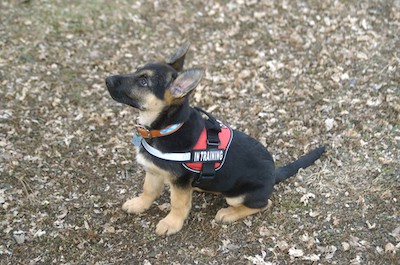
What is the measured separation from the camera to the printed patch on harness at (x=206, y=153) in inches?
210

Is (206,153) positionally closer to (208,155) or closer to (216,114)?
(208,155)

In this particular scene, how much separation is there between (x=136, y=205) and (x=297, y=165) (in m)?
2.25

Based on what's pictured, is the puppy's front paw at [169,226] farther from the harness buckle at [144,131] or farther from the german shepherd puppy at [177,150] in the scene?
the harness buckle at [144,131]

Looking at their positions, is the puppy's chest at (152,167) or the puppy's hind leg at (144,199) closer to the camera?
the puppy's chest at (152,167)

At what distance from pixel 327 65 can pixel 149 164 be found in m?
4.60

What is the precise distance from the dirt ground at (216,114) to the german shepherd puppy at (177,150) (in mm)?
250

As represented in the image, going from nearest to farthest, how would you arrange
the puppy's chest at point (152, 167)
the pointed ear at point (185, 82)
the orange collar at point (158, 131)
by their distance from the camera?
1. the pointed ear at point (185, 82)
2. the orange collar at point (158, 131)
3. the puppy's chest at point (152, 167)

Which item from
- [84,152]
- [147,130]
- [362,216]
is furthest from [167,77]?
[362,216]

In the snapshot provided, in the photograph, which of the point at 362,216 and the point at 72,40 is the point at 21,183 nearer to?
the point at 72,40

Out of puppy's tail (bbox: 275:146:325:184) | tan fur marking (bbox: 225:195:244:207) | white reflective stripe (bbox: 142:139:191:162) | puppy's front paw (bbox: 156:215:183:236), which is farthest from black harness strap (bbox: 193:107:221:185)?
puppy's tail (bbox: 275:146:325:184)

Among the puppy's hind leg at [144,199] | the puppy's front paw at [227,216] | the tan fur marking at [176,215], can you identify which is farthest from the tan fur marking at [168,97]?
the puppy's front paw at [227,216]

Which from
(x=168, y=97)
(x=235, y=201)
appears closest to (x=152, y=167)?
(x=168, y=97)

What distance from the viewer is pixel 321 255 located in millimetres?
5727

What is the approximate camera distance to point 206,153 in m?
5.36
